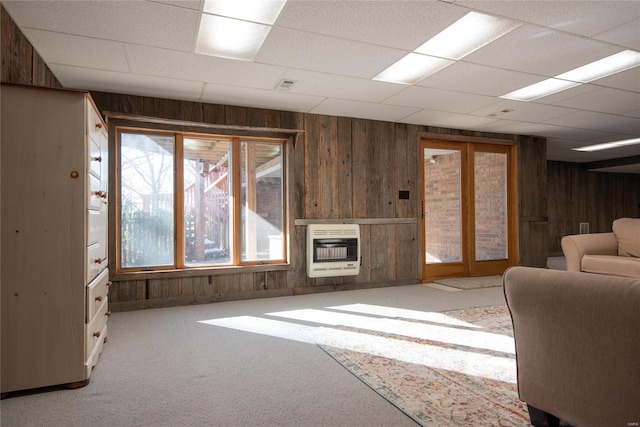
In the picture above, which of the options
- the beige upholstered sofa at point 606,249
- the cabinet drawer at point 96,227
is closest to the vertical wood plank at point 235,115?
the cabinet drawer at point 96,227

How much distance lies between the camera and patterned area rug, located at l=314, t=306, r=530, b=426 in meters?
1.81

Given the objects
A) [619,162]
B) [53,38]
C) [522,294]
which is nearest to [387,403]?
[522,294]

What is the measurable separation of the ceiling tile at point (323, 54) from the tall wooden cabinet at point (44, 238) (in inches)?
55.7

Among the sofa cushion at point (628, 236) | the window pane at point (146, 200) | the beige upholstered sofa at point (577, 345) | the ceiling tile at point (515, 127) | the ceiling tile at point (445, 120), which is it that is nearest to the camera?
the beige upholstered sofa at point (577, 345)

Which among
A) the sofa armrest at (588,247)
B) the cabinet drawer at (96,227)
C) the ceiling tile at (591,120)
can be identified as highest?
the ceiling tile at (591,120)

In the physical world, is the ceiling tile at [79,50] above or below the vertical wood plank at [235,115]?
above

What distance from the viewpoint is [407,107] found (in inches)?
186

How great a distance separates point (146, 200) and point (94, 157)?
6.30 ft

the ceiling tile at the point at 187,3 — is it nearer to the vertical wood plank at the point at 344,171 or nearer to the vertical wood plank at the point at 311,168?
the vertical wood plank at the point at 311,168

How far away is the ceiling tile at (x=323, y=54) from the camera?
114 inches

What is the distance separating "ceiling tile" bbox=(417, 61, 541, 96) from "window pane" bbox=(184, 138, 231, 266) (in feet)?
8.01

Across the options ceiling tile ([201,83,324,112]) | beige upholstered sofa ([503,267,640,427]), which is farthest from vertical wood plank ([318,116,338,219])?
beige upholstered sofa ([503,267,640,427])

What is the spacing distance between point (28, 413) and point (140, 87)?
3012 millimetres

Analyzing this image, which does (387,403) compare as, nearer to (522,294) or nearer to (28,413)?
(522,294)
